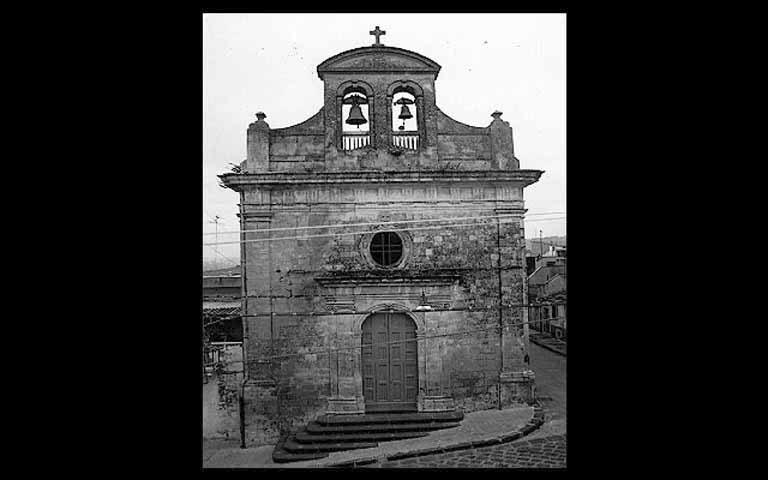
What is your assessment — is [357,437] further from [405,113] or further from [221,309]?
[221,309]

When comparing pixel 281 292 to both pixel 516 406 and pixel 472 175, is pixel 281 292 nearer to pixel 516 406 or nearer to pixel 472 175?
pixel 472 175

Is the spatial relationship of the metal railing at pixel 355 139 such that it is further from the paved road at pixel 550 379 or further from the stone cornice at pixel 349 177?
the paved road at pixel 550 379

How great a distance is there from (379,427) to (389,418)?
0.30 metres

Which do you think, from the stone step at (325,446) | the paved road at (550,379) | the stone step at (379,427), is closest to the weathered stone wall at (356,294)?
the stone step at (379,427)

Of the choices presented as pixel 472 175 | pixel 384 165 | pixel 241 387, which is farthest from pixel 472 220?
pixel 241 387

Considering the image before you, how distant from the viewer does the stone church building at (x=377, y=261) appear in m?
11.8

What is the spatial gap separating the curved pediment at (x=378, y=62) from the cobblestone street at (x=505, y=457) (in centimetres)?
789

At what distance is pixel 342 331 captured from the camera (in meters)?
11.9

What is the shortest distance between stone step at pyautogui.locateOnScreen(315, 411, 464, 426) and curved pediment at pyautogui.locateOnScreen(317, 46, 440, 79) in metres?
7.43

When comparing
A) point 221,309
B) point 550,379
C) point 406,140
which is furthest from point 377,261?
point 221,309

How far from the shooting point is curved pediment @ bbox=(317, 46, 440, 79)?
1198 cm

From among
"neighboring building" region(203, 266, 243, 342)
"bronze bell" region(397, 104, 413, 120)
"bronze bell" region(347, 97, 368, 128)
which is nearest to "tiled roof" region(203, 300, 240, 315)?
"neighboring building" region(203, 266, 243, 342)

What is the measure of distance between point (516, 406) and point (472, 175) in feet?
16.9

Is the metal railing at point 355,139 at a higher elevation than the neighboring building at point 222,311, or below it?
higher
